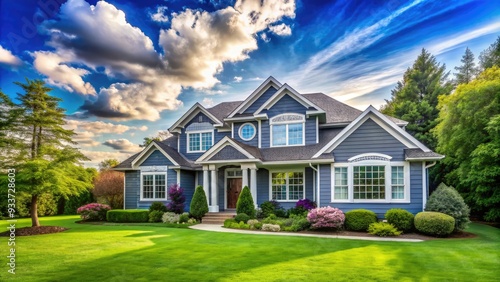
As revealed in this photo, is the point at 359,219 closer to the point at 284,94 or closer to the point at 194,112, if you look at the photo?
the point at 284,94

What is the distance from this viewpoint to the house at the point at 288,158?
14.5 metres

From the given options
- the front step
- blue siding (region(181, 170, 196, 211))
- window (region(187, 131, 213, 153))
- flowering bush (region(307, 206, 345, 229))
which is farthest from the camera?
window (region(187, 131, 213, 153))

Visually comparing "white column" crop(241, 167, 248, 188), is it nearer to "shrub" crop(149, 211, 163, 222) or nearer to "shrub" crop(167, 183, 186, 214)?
"shrub" crop(167, 183, 186, 214)

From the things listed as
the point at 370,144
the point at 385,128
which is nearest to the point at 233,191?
the point at 370,144

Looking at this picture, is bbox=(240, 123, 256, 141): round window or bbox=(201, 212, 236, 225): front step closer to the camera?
bbox=(201, 212, 236, 225): front step

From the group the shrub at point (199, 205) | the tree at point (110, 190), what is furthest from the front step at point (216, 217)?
the tree at point (110, 190)

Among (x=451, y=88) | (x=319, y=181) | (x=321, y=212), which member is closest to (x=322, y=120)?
(x=319, y=181)

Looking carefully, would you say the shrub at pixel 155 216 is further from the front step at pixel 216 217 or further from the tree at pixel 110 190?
the tree at pixel 110 190

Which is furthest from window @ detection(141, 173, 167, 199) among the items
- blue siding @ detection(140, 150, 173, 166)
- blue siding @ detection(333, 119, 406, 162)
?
blue siding @ detection(333, 119, 406, 162)

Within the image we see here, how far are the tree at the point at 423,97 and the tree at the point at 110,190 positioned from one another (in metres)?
25.5

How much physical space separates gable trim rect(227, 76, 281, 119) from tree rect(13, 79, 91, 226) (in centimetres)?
907

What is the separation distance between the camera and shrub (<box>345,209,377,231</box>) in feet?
43.6

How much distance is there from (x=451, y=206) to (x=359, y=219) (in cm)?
370

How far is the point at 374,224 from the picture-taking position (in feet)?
42.4
